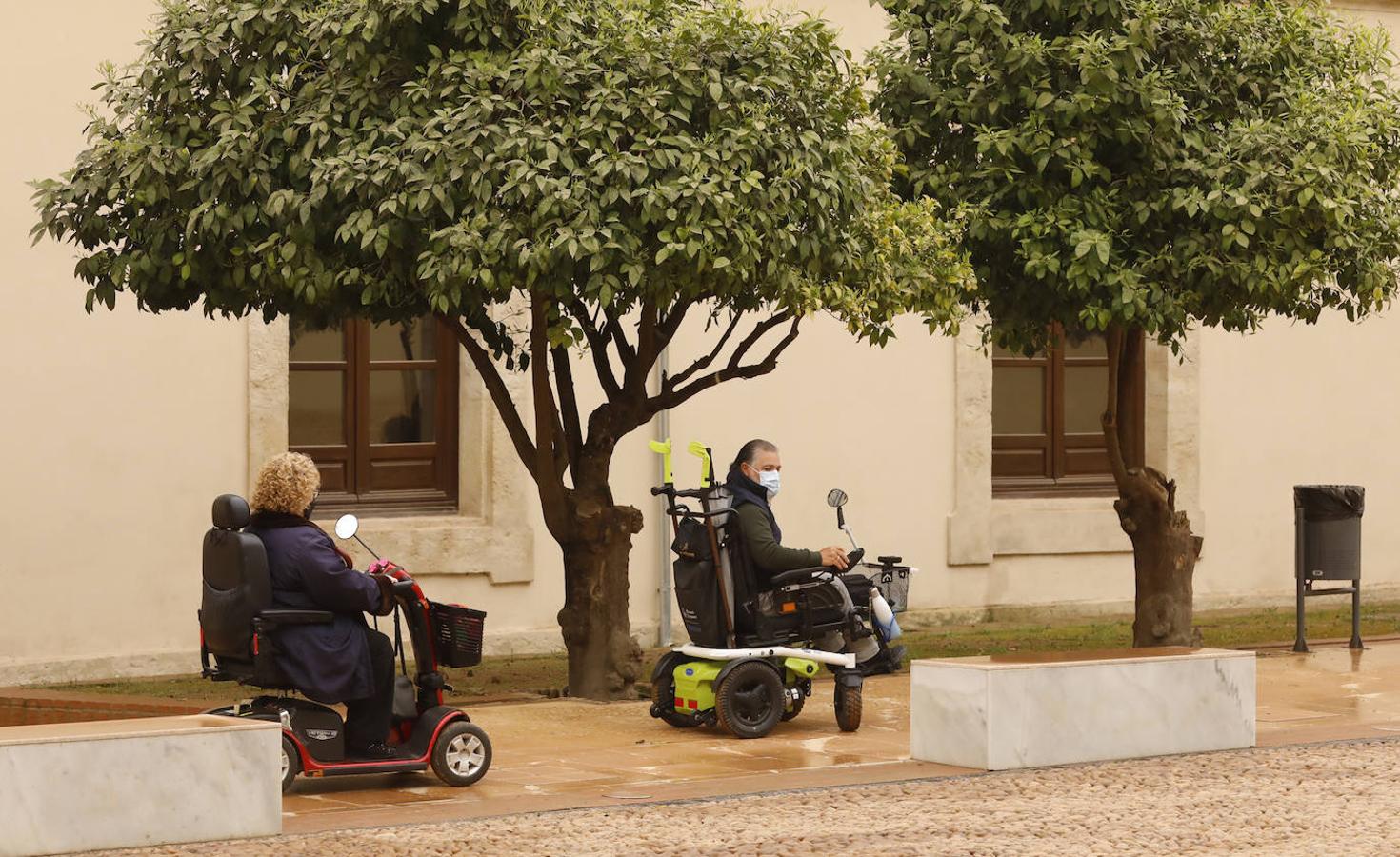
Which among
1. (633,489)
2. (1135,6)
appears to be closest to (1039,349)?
(1135,6)

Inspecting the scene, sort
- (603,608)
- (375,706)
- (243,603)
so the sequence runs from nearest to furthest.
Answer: (243,603) < (375,706) < (603,608)

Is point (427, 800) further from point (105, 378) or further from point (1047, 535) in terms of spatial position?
point (1047, 535)

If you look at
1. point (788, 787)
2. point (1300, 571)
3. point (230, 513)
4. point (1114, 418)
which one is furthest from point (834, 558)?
point (1300, 571)

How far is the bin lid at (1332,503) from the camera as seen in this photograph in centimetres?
1523

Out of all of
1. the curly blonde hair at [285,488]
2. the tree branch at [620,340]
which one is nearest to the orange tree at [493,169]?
the tree branch at [620,340]

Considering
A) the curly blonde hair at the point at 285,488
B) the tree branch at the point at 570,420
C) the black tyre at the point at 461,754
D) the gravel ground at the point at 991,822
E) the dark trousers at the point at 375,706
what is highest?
the tree branch at the point at 570,420

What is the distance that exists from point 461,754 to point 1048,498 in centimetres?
1044

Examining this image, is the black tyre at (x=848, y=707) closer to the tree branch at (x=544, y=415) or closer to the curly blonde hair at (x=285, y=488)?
the tree branch at (x=544, y=415)

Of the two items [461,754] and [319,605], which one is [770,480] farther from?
[319,605]

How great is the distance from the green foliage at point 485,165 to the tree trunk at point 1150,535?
3207 millimetres

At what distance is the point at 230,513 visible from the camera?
8.70 meters

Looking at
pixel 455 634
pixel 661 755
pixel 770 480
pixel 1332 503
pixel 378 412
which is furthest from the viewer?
pixel 378 412

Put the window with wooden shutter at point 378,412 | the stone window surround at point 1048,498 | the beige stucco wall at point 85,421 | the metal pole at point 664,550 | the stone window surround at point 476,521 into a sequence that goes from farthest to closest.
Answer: the stone window surround at point 1048,498 → the metal pole at point 664,550 → the window with wooden shutter at point 378,412 → the stone window surround at point 476,521 → the beige stucco wall at point 85,421

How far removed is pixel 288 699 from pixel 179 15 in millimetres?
4309
